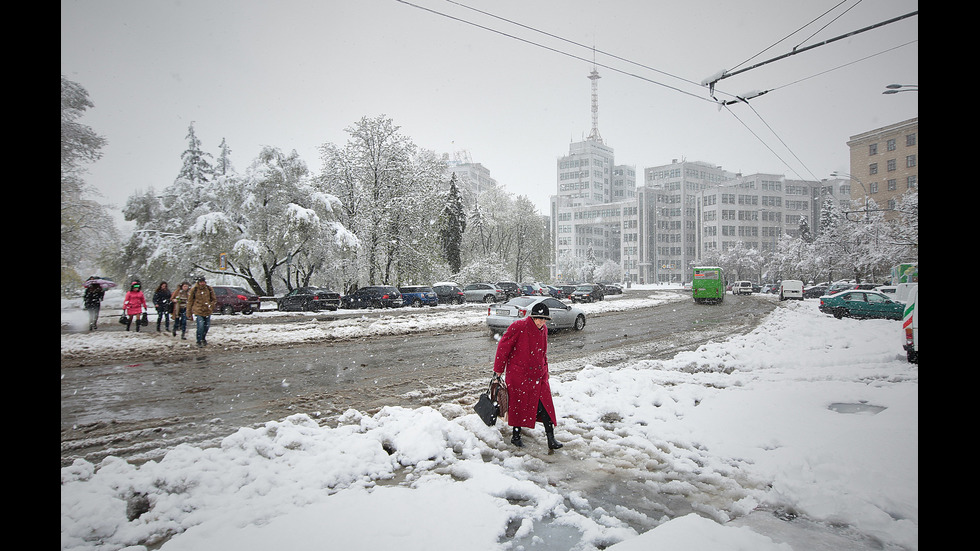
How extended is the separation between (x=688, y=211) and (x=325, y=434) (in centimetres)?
13101

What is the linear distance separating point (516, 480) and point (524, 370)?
128 cm

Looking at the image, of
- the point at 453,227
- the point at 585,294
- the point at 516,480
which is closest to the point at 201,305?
the point at 516,480

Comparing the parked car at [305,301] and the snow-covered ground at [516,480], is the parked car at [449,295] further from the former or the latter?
the snow-covered ground at [516,480]

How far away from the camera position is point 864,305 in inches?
845

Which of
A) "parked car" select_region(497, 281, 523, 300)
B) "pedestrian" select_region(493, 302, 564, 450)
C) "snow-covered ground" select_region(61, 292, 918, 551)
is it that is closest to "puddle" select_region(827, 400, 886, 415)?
"snow-covered ground" select_region(61, 292, 918, 551)

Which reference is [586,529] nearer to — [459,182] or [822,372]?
[822,372]

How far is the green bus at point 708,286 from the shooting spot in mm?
38375

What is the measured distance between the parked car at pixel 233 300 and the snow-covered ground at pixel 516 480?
2317 cm

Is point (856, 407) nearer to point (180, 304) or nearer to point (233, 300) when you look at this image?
point (180, 304)

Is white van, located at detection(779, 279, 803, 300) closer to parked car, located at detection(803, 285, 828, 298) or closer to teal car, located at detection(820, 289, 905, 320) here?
parked car, located at detection(803, 285, 828, 298)

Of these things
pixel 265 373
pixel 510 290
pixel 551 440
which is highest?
pixel 510 290

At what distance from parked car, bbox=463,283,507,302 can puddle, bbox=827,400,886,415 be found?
31.6 m

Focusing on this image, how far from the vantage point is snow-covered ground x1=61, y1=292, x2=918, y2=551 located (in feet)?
10.8
